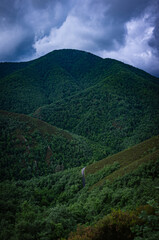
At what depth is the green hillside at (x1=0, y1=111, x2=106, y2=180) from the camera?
157 feet

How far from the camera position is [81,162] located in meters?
59.9

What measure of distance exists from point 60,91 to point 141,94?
109755 mm

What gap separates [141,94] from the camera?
127188 mm

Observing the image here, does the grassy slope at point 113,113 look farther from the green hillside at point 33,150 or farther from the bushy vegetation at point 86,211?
the bushy vegetation at point 86,211

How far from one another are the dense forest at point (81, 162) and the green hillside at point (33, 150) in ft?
1.09

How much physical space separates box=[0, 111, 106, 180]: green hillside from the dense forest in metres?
0.33

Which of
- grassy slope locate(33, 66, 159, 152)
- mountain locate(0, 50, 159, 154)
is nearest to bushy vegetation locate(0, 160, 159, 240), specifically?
mountain locate(0, 50, 159, 154)

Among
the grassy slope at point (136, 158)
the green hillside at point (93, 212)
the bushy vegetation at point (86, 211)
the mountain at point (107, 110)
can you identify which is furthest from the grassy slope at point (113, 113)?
the bushy vegetation at point (86, 211)

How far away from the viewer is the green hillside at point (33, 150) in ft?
157

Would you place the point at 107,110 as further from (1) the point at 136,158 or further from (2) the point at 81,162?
(1) the point at 136,158

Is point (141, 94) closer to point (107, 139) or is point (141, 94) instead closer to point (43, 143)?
point (107, 139)

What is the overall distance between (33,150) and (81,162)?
22.0m

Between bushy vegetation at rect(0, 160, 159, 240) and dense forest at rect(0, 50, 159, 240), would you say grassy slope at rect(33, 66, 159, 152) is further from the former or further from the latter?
bushy vegetation at rect(0, 160, 159, 240)

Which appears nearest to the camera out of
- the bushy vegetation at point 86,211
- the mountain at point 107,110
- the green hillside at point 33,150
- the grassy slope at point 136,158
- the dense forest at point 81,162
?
the bushy vegetation at point 86,211
